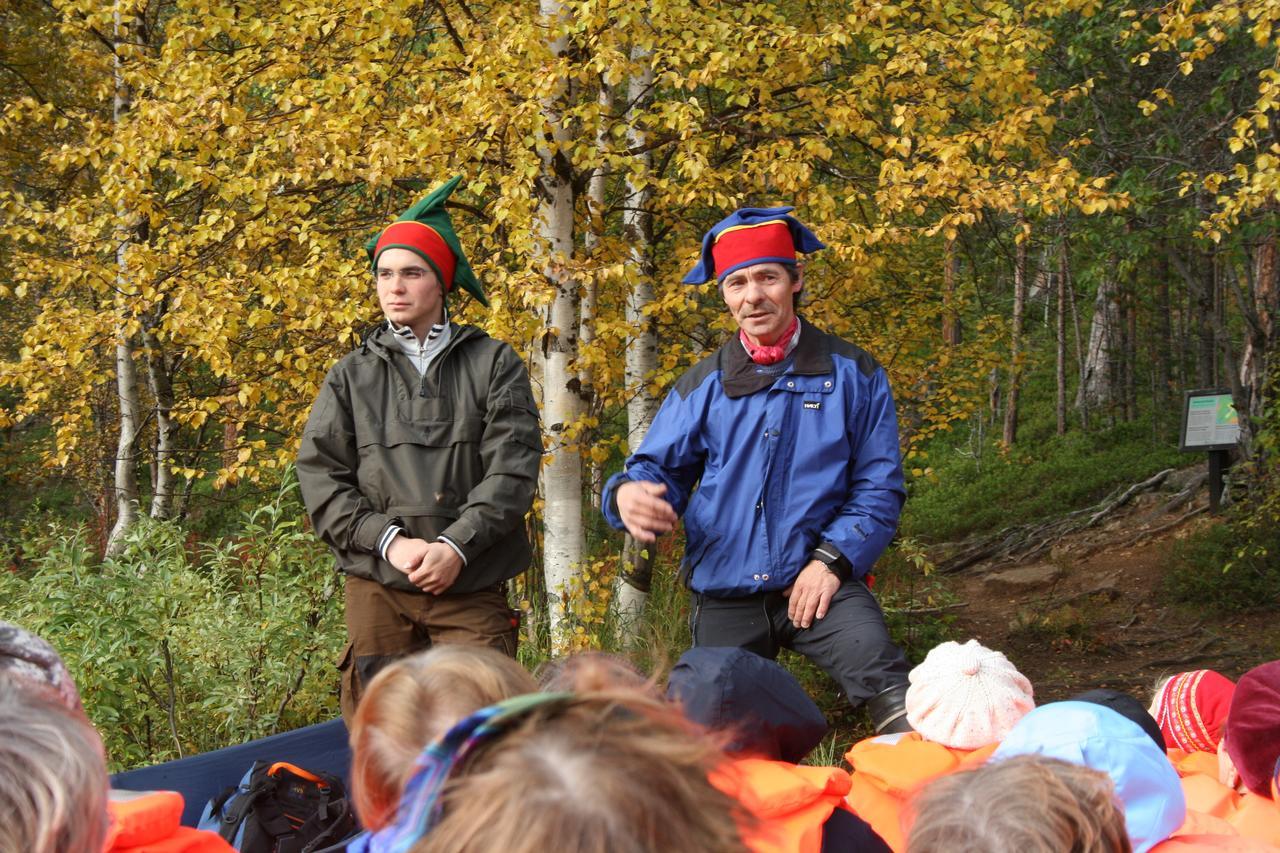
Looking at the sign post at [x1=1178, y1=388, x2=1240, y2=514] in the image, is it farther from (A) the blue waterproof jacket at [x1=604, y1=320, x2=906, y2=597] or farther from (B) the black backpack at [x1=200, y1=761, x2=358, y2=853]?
(B) the black backpack at [x1=200, y1=761, x2=358, y2=853]

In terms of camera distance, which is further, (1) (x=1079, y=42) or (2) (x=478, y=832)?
(1) (x=1079, y=42)

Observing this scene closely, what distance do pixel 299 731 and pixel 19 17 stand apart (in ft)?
36.9

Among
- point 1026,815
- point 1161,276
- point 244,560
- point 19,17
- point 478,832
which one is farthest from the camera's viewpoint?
point 1161,276

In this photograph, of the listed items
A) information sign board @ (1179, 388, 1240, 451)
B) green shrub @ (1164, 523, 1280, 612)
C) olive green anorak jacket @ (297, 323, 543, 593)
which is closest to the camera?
olive green anorak jacket @ (297, 323, 543, 593)

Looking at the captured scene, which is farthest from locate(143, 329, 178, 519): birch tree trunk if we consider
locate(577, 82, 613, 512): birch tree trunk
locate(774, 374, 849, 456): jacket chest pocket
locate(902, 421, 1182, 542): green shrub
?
locate(902, 421, 1182, 542): green shrub

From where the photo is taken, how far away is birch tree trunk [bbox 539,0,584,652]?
234 inches

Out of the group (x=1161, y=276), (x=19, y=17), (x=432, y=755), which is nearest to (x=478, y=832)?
(x=432, y=755)

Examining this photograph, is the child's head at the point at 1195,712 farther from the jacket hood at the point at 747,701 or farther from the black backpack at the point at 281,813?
the black backpack at the point at 281,813

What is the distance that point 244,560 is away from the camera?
5.31 metres

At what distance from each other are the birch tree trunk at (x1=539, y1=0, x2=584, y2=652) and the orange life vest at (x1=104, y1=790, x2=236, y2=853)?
3.74 m

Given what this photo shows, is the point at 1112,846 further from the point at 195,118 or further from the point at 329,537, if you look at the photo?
the point at 195,118

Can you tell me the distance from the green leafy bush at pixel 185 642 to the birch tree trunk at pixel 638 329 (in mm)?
1859

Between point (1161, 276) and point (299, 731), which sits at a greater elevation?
point (1161, 276)

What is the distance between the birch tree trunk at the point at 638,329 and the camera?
6.37 metres
